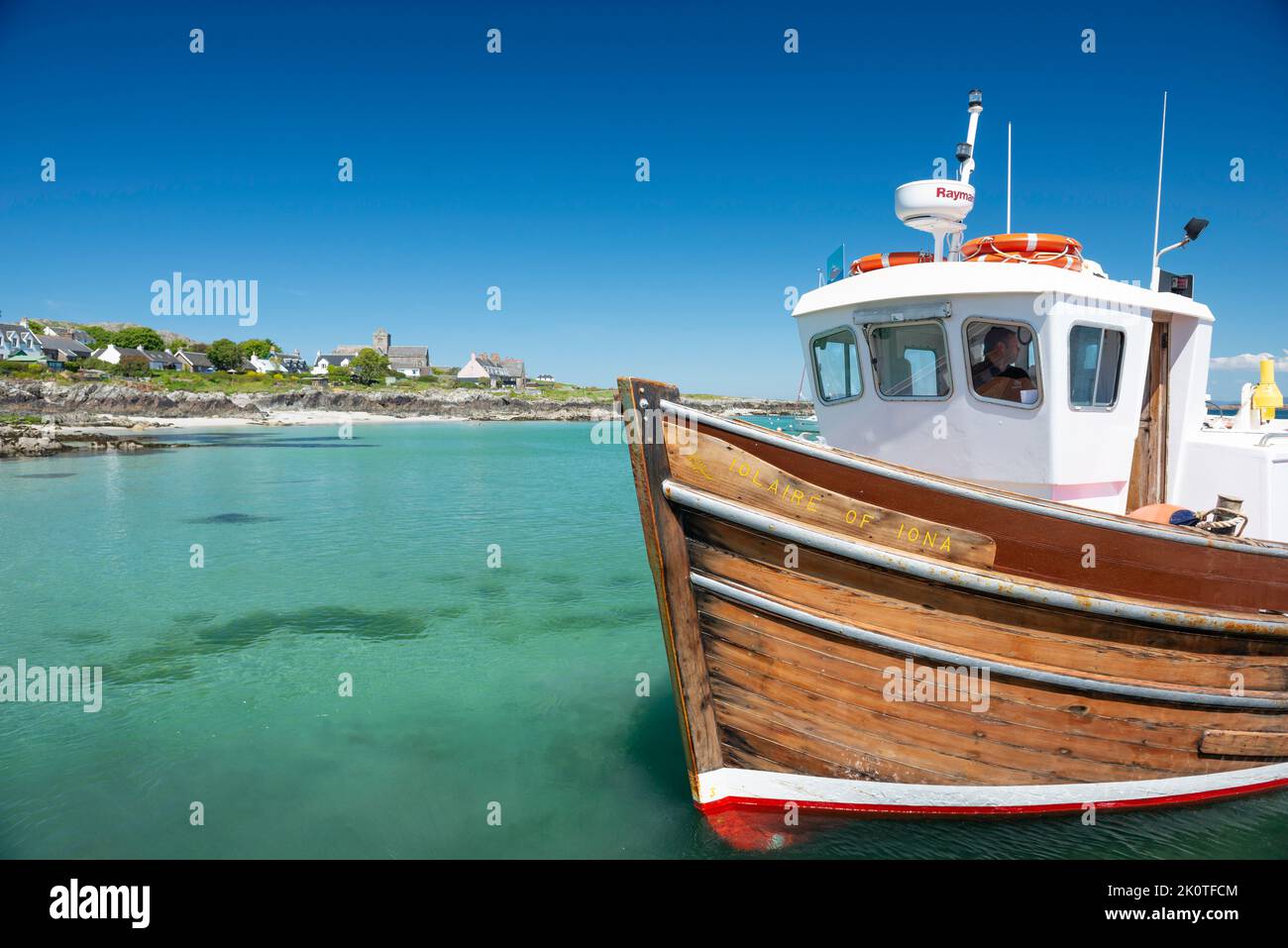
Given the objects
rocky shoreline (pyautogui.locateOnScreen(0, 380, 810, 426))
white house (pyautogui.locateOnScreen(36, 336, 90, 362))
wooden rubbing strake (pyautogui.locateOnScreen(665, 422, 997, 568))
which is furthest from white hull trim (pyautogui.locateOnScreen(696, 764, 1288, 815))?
Answer: white house (pyautogui.locateOnScreen(36, 336, 90, 362))

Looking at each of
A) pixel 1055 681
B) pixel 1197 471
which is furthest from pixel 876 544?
pixel 1197 471

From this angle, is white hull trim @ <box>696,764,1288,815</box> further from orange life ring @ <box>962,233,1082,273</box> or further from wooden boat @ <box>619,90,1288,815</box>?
orange life ring @ <box>962,233,1082,273</box>

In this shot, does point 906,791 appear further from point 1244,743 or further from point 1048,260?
point 1048,260

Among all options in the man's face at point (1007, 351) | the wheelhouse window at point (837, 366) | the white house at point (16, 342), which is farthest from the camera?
the white house at point (16, 342)

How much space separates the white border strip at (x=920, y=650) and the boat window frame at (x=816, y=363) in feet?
7.83

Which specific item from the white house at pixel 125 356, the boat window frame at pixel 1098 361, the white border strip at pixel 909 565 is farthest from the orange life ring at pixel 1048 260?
the white house at pixel 125 356

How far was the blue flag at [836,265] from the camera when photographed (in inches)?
259

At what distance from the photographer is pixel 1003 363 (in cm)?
536

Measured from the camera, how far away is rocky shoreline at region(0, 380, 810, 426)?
210 ft

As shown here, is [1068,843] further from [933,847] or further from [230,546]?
[230,546]

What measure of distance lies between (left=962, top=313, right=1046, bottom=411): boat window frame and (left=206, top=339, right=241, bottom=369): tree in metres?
115

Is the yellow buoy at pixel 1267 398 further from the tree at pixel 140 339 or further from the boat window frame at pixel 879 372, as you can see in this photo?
the tree at pixel 140 339

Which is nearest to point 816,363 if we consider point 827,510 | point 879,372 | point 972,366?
point 879,372

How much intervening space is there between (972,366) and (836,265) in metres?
1.89
